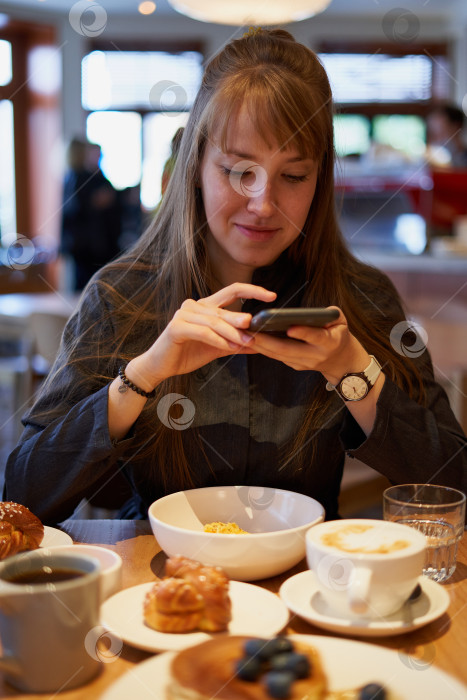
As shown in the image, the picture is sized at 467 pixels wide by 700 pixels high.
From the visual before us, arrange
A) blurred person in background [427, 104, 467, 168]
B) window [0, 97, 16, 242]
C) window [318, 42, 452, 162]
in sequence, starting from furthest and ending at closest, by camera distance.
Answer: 1. window [318, 42, 452, 162]
2. window [0, 97, 16, 242]
3. blurred person in background [427, 104, 467, 168]

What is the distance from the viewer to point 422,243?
13.3ft

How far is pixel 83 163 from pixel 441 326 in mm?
4048

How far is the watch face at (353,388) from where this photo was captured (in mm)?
1088

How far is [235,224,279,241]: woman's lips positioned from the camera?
47.6 inches

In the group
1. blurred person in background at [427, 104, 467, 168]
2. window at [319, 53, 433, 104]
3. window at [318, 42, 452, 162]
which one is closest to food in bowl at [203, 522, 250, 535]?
blurred person in background at [427, 104, 467, 168]

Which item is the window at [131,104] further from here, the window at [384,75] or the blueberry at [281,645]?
the blueberry at [281,645]

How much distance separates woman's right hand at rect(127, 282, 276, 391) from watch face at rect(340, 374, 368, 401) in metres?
0.15

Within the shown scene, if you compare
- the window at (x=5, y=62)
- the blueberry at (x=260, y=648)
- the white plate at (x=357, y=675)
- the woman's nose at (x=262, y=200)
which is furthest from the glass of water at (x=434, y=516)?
the window at (x=5, y=62)

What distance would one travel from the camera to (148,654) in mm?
716

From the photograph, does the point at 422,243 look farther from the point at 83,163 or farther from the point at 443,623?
the point at 443,623

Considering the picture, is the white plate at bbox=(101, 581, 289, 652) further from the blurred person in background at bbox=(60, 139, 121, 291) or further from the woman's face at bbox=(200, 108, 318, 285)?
the blurred person in background at bbox=(60, 139, 121, 291)

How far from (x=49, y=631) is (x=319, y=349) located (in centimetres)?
51

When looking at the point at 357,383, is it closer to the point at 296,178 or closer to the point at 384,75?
the point at 296,178

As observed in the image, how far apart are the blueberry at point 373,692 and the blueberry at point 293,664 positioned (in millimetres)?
44
